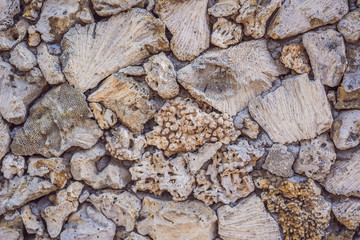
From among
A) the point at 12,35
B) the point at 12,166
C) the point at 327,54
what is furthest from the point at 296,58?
the point at 12,166

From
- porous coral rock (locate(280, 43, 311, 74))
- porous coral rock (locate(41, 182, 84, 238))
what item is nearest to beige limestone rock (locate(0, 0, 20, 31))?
porous coral rock (locate(41, 182, 84, 238))

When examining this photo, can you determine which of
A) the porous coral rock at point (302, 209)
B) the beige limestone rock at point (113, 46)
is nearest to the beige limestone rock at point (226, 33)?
the beige limestone rock at point (113, 46)

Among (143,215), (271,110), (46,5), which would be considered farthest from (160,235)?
(46,5)

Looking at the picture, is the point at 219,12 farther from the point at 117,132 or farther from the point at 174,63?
the point at 117,132

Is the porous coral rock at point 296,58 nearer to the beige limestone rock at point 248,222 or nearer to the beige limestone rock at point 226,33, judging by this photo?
the beige limestone rock at point 226,33

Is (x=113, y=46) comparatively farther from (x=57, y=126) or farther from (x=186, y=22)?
(x=57, y=126)
